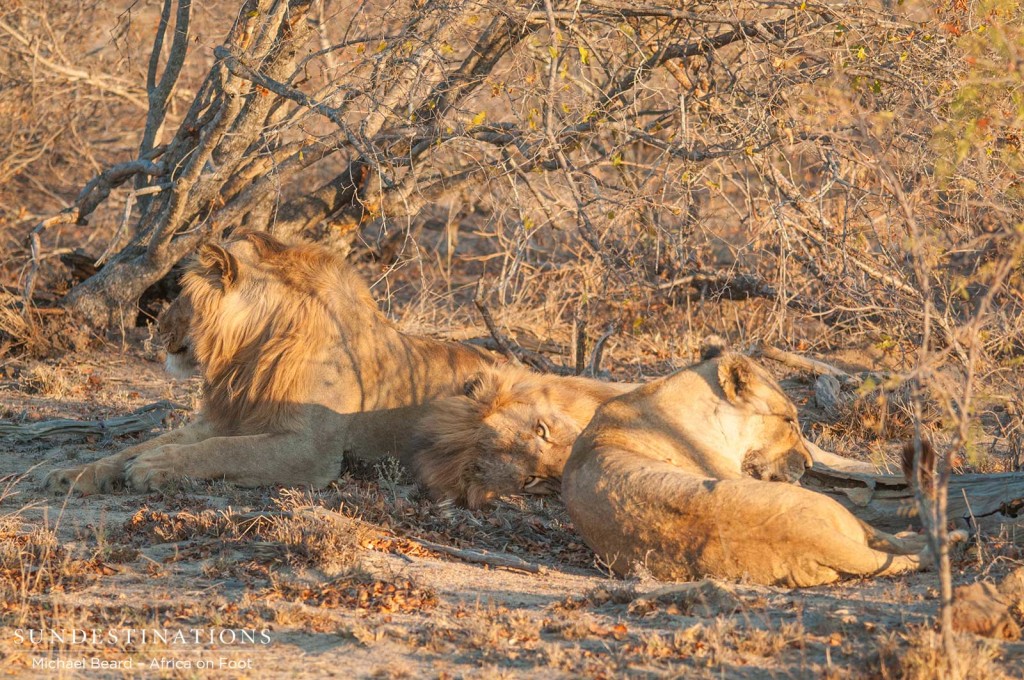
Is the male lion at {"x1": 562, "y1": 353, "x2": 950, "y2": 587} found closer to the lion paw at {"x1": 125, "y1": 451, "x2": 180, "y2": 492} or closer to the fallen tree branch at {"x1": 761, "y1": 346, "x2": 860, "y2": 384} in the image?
the lion paw at {"x1": 125, "y1": 451, "x2": 180, "y2": 492}

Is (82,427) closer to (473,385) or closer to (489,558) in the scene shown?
(473,385)

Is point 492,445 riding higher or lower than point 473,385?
Result: lower

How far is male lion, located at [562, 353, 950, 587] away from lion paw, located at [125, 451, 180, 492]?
2.13 metres

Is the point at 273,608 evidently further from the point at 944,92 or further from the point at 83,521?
the point at 944,92

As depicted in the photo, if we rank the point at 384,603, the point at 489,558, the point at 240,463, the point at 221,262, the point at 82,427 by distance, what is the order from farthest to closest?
the point at 82,427, the point at 221,262, the point at 240,463, the point at 489,558, the point at 384,603

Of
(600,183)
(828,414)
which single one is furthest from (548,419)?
(600,183)

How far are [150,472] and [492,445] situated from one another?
5.72 ft

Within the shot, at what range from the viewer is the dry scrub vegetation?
3.89m

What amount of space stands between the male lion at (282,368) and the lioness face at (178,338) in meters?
0.01

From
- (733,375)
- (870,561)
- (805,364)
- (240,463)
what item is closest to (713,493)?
(870,561)

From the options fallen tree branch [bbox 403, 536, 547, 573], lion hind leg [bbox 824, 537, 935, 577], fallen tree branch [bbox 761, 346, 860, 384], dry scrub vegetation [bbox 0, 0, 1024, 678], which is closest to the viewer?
dry scrub vegetation [bbox 0, 0, 1024, 678]

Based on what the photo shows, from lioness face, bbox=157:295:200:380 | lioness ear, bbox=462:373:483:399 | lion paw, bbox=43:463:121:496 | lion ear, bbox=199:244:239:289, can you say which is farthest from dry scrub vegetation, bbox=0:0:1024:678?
lion ear, bbox=199:244:239:289

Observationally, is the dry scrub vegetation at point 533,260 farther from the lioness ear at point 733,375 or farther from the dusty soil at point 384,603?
the lioness ear at point 733,375

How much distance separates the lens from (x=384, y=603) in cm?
414
